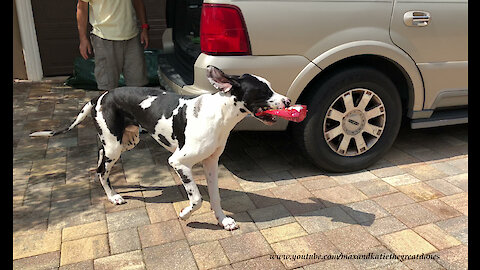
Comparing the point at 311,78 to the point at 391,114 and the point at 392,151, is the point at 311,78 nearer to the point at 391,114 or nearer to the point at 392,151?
the point at 391,114

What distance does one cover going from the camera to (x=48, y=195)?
138 inches

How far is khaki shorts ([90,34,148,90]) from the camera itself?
4113mm

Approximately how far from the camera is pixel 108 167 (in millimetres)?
3250

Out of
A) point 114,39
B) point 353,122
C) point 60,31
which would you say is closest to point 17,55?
point 60,31

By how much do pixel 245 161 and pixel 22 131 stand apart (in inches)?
111

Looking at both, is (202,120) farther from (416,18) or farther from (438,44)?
(438,44)

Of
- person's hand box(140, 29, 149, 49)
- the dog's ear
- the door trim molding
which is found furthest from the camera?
the door trim molding

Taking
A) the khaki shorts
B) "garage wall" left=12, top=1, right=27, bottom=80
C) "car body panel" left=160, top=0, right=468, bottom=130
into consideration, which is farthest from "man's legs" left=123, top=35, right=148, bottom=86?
"garage wall" left=12, top=1, right=27, bottom=80

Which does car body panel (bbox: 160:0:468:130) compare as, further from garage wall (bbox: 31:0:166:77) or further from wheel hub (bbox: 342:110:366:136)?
garage wall (bbox: 31:0:166:77)

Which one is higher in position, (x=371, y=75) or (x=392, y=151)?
(x=371, y=75)

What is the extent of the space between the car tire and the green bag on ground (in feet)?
11.9

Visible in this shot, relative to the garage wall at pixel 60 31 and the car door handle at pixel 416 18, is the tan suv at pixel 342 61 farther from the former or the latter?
the garage wall at pixel 60 31

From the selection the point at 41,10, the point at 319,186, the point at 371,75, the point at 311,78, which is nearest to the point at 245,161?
the point at 319,186

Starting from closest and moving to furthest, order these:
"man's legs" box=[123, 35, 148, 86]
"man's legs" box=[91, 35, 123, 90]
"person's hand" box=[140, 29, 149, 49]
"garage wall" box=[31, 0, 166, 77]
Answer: "man's legs" box=[91, 35, 123, 90] < "man's legs" box=[123, 35, 148, 86] < "person's hand" box=[140, 29, 149, 49] < "garage wall" box=[31, 0, 166, 77]
